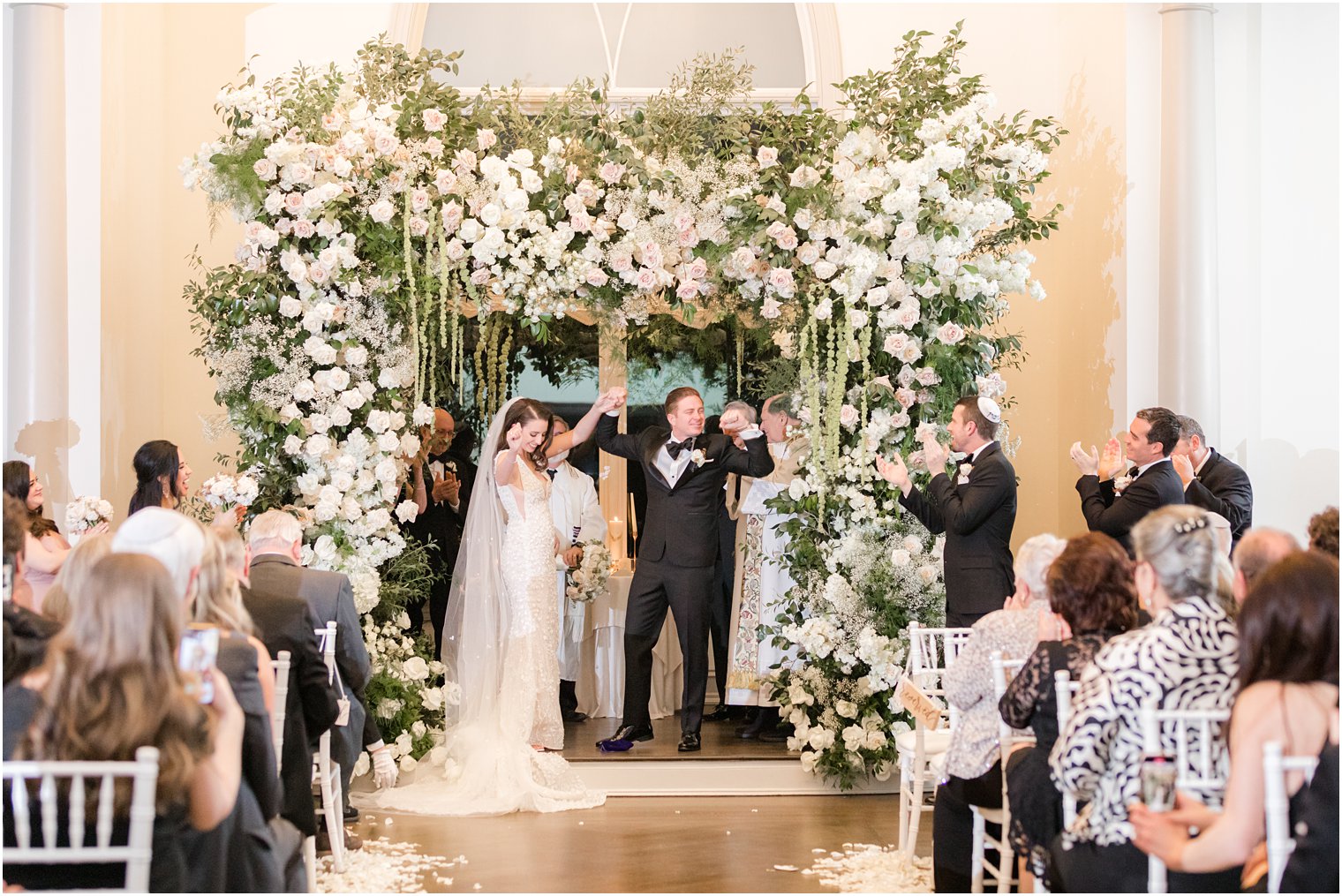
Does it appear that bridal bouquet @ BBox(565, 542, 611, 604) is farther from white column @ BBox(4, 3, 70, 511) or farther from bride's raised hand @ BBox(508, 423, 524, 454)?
white column @ BBox(4, 3, 70, 511)

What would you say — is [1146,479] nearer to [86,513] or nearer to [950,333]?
[950,333]

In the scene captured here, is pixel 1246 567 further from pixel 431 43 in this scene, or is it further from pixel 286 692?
pixel 431 43

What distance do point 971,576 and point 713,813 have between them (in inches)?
61.6

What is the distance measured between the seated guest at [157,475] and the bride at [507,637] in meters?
1.49

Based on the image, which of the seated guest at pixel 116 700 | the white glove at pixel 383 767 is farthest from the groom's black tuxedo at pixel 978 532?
the seated guest at pixel 116 700

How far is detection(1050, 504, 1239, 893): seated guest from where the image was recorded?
3107 mm

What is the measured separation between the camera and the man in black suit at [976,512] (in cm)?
575

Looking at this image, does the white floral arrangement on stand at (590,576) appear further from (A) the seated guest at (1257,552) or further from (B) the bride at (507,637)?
(A) the seated guest at (1257,552)

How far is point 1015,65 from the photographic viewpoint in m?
8.10

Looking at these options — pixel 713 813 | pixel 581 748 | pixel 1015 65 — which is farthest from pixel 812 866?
pixel 1015 65

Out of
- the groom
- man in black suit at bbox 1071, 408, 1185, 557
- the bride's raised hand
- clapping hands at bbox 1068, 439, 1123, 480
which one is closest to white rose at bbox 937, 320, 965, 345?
clapping hands at bbox 1068, 439, 1123, 480

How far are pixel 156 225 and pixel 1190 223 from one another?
583 cm

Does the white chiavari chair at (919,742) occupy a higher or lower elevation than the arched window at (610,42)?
lower

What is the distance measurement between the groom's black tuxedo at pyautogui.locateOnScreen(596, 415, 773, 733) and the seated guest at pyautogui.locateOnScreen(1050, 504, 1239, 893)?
11.5ft
